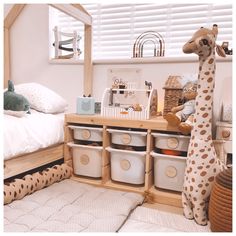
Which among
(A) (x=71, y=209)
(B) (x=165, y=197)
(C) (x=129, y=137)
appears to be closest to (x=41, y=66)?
(C) (x=129, y=137)

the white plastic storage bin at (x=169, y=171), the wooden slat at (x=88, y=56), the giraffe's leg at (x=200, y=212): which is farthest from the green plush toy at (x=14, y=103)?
the giraffe's leg at (x=200, y=212)

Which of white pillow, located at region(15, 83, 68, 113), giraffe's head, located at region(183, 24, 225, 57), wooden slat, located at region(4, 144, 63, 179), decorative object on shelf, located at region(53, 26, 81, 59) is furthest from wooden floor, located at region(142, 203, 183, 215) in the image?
decorative object on shelf, located at region(53, 26, 81, 59)

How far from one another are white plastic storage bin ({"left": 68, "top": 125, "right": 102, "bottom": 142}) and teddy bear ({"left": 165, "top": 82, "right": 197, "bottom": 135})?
470 mm

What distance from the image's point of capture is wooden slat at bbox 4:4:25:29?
2.28 m

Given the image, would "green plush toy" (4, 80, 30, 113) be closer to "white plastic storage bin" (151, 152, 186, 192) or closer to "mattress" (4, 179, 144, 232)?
"mattress" (4, 179, 144, 232)

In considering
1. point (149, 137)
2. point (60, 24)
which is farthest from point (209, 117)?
point (60, 24)

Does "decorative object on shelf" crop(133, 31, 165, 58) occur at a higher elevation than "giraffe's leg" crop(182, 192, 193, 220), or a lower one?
higher

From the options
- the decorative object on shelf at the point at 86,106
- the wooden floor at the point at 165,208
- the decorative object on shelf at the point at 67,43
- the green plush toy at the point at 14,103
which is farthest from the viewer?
the decorative object on shelf at the point at 67,43

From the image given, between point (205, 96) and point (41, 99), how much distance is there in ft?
3.57

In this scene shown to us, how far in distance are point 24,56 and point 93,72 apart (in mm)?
720

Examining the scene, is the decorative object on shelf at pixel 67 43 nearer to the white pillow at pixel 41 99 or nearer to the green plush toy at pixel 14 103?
the white pillow at pixel 41 99

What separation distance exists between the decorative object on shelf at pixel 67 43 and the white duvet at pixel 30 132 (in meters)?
Answer: 0.64

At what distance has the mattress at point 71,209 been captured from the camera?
1125 millimetres

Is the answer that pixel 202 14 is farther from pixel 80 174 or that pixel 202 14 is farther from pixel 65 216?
pixel 65 216
